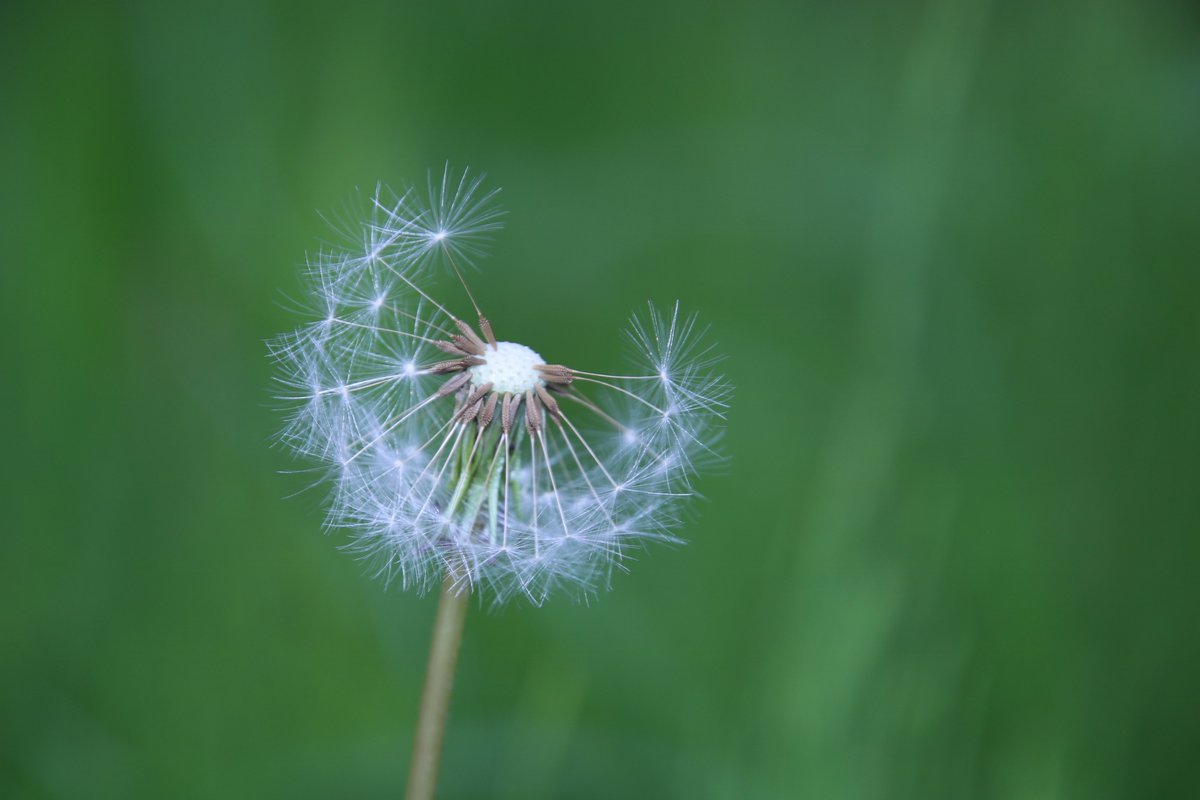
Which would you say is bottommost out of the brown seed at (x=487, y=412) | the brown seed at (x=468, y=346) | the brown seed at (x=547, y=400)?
the brown seed at (x=487, y=412)

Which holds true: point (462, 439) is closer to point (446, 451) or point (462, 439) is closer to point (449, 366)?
point (449, 366)

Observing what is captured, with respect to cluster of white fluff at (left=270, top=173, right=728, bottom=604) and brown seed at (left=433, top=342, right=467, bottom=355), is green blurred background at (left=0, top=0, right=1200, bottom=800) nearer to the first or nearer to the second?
cluster of white fluff at (left=270, top=173, right=728, bottom=604)

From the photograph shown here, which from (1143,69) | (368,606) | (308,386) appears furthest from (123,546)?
(1143,69)

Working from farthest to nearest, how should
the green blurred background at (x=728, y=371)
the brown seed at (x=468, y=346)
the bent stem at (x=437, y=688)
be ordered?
the green blurred background at (x=728, y=371) → the brown seed at (x=468, y=346) → the bent stem at (x=437, y=688)

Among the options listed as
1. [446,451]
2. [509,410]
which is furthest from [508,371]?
[446,451]

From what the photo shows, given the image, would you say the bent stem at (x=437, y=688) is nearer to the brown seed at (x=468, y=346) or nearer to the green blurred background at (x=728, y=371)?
the brown seed at (x=468, y=346)

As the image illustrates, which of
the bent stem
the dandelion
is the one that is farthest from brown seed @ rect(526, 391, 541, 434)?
the bent stem

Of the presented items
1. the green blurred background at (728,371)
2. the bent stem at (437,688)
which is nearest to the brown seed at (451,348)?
the bent stem at (437,688)
